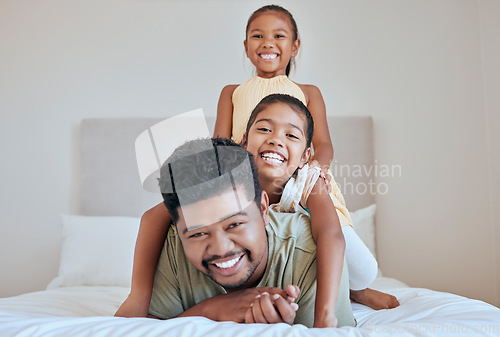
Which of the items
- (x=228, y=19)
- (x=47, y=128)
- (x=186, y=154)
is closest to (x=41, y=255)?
(x=47, y=128)

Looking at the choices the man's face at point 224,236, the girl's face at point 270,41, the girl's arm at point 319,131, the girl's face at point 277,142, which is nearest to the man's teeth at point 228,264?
the man's face at point 224,236

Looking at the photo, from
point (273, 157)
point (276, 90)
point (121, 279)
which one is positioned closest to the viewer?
point (273, 157)

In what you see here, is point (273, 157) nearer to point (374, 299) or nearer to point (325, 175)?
point (325, 175)

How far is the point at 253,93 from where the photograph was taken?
1.70 meters

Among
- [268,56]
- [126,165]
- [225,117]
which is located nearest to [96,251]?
[126,165]

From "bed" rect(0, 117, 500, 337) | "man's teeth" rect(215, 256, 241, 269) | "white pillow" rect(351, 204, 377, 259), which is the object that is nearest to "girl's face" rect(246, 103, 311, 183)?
"man's teeth" rect(215, 256, 241, 269)

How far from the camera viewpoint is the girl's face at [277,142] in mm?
1335

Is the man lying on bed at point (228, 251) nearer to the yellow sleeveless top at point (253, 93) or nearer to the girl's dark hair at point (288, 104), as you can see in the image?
the girl's dark hair at point (288, 104)

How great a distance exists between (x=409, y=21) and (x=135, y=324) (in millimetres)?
2474

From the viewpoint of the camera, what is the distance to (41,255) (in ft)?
8.91

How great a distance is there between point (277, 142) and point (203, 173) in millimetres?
360

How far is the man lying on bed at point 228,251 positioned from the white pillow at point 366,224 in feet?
4.19

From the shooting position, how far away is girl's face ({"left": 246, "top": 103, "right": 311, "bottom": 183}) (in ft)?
4.38

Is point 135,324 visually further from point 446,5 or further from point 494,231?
point 446,5
